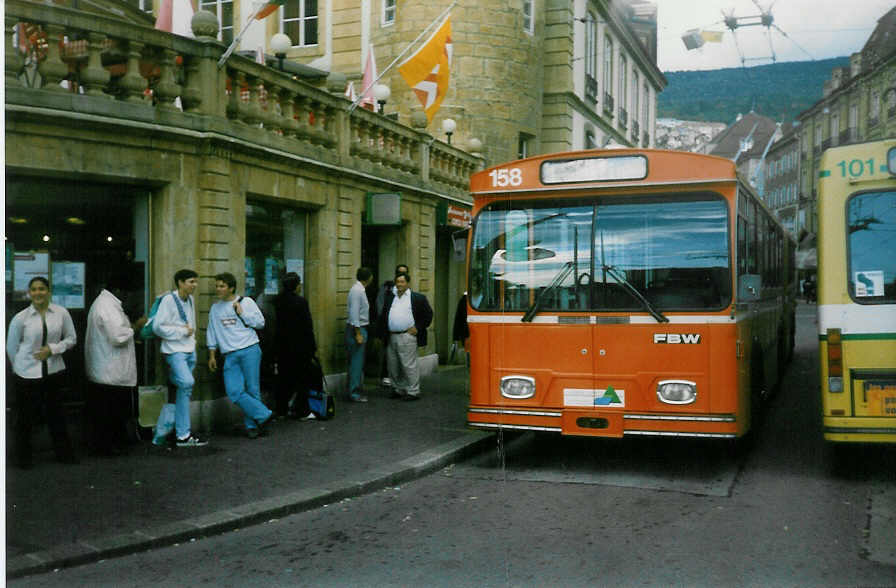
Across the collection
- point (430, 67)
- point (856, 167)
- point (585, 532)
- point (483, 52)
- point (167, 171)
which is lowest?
point (585, 532)

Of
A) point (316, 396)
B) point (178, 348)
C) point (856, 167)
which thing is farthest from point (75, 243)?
point (856, 167)

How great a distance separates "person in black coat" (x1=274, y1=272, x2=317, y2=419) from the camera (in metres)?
10.6

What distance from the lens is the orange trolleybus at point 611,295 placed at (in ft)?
25.4

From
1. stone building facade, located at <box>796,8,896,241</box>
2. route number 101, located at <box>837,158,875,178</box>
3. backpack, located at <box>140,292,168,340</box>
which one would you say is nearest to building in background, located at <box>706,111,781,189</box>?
stone building facade, located at <box>796,8,896,241</box>

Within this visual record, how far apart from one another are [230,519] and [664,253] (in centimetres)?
431

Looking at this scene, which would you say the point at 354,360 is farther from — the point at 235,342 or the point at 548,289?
the point at 548,289

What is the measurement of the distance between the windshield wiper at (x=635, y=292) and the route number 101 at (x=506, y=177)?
1212mm

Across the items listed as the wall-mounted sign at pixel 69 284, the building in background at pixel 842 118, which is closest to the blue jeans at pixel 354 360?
the wall-mounted sign at pixel 69 284

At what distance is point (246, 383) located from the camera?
9.77m

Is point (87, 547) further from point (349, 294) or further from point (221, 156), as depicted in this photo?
point (349, 294)

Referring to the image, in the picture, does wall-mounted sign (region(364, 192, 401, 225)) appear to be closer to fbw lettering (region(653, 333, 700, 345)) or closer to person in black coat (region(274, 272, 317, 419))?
person in black coat (region(274, 272, 317, 419))

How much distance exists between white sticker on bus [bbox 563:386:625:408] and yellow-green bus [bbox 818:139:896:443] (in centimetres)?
173

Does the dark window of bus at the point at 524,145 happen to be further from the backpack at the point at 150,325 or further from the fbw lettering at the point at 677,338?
the fbw lettering at the point at 677,338

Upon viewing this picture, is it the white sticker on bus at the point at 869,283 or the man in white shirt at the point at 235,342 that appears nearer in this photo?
the white sticker on bus at the point at 869,283
